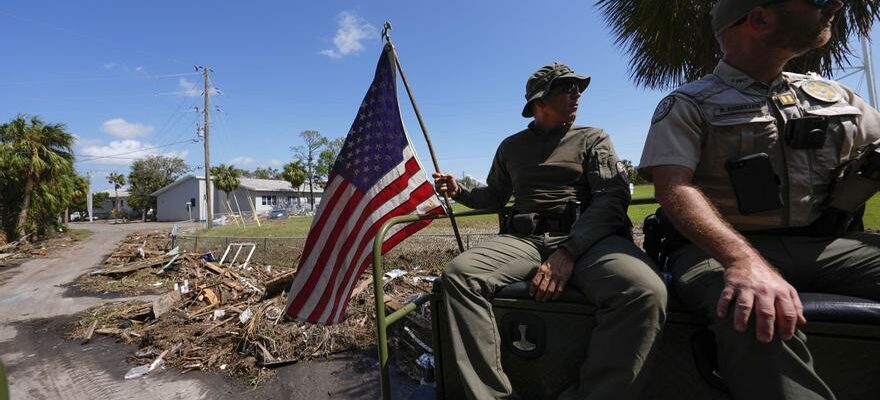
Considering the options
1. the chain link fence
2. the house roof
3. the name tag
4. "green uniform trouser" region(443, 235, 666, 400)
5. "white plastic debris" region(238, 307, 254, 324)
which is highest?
the house roof

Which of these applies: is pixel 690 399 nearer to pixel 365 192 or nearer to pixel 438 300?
pixel 438 300

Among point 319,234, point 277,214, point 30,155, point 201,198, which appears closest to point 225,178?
point 201,198

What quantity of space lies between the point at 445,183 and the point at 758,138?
170 cm

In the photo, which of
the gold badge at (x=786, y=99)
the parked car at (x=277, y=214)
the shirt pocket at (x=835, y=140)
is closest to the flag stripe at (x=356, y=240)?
the gold badge at (x=786, y=99)

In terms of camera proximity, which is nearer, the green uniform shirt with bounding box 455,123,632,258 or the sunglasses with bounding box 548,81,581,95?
the green uniform shirt with bounding box 455,123,632,258

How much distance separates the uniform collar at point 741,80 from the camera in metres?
1.63

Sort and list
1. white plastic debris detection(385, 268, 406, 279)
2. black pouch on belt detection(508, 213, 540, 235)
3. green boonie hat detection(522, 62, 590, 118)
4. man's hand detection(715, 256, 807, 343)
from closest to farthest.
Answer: man's hand detection(715, 256, 807, 343), black pouch on belt detection(508, 213, 540, 235), green boonie hat detection(522, 62, 590, 118), white plastic debris detection(385, 268, 406, 279)

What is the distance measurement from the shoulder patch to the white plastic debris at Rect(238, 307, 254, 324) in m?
6.48

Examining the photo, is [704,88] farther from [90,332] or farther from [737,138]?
[90,332]

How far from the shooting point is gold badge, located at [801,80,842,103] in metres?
1.61

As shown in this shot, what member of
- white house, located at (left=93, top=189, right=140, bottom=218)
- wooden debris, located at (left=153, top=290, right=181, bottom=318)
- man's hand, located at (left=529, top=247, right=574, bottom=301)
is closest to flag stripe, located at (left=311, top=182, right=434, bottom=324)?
man's hand, located at (left=529, top=247, right=574, bottom=301)

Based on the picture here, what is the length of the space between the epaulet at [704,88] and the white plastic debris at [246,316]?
21.6 ft

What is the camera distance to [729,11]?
1.57m

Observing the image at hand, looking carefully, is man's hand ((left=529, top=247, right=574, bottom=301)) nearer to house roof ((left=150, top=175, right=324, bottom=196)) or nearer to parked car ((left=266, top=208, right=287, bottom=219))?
parked car ((left=266, top=208, right=287, bottom=219))
